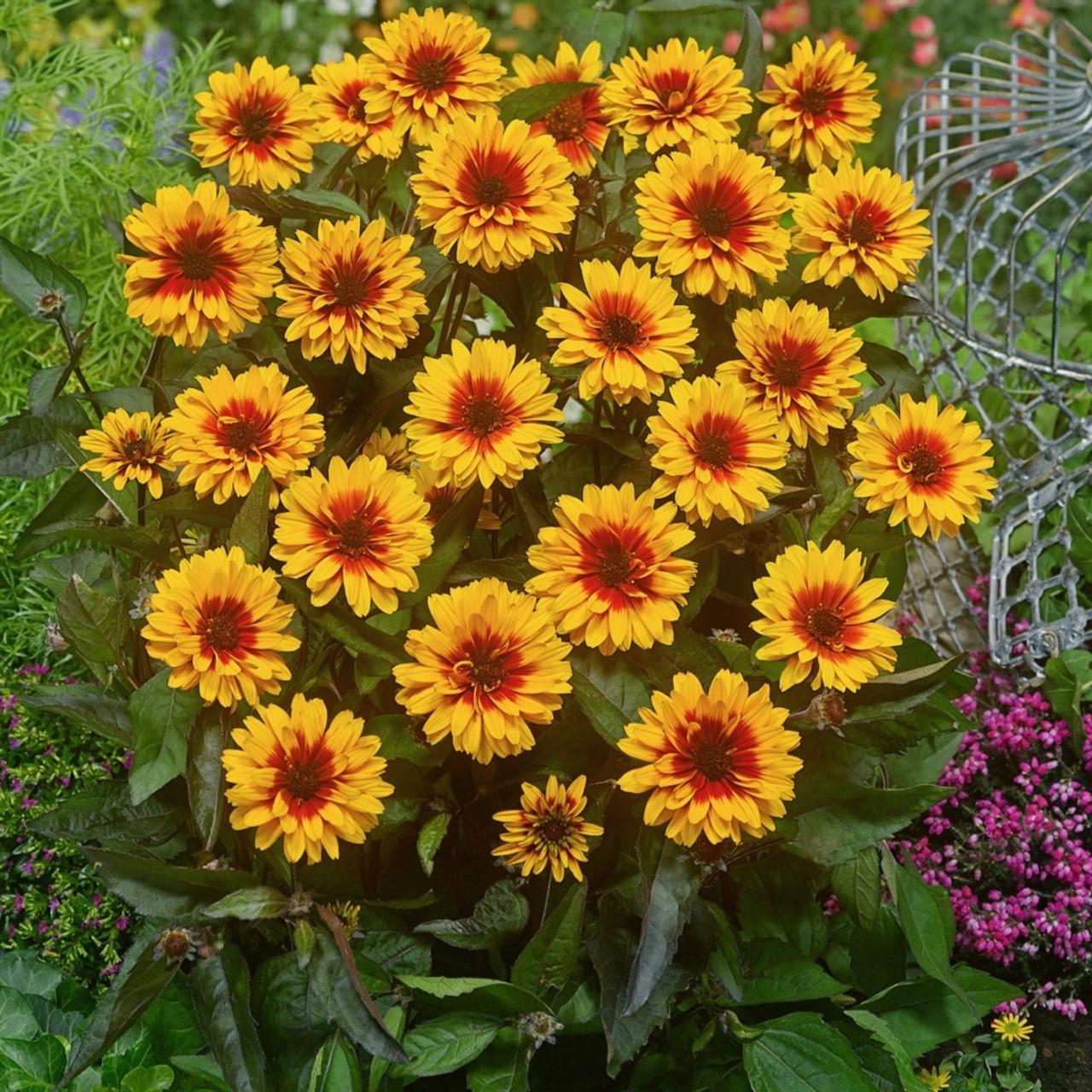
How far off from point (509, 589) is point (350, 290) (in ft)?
0.87

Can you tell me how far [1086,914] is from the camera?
149 centimetres

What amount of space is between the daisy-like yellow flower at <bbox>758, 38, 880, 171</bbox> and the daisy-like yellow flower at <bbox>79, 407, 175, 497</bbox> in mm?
617

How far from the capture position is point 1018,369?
2172 mm

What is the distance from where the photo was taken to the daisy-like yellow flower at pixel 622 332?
100 centimetres

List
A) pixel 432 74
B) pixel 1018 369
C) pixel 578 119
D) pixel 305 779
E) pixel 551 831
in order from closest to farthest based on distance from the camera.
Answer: pixel 305 779 → pixel 551 831 → pixel 432 74 → pixel 578 119 → pixel 1018 369

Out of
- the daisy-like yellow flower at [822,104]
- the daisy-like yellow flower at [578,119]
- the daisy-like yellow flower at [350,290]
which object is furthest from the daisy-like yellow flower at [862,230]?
the daisy-like yellow flower at [350,290]

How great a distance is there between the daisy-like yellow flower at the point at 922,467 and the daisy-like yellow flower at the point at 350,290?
1.21 feet

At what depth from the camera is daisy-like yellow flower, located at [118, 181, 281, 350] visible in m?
1.05

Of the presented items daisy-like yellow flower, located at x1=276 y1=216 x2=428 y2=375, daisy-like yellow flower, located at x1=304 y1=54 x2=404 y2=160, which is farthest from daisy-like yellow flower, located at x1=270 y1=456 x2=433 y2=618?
daisy-like yellow flower, located at x1=304 y1=54 x2=404 y2=160

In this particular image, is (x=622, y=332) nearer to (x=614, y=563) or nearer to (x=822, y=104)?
(x=614, y=563)

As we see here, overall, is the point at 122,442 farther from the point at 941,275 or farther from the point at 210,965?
the point at 941,275

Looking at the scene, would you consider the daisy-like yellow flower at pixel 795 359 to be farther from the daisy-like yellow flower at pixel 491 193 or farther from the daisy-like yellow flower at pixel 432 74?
the daisy-like yellow flower at pixel 432 74

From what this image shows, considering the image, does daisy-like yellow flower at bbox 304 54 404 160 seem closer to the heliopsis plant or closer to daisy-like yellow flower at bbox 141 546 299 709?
the heliopsis plant

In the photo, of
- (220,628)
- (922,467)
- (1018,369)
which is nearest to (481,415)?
(220,628)
